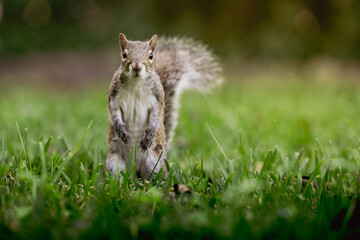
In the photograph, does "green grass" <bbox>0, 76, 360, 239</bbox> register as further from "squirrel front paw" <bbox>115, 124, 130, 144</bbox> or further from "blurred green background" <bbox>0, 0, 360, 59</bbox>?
"blurred green background" <bbox>0, 0, 360, 59</bbox>

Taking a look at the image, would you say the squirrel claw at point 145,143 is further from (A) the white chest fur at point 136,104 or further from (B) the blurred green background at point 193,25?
(B) the blurred green background at point 193,25

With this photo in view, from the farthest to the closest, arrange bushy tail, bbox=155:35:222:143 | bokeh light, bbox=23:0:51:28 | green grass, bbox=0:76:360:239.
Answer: bokeh light, bbox=23:0:51:28
bushy tail, bbox=155:35:222:143
green grass, bbox=0:76:360:239

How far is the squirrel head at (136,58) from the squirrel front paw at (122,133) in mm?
270

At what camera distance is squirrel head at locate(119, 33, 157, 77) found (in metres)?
1.97

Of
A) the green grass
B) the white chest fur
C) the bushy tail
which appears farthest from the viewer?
the bushy tail

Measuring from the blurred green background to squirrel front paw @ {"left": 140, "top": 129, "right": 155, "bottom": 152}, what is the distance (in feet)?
27.2

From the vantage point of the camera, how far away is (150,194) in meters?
1.76

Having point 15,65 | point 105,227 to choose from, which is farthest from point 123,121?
point 15,65

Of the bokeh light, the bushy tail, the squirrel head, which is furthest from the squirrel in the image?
the bokeh light

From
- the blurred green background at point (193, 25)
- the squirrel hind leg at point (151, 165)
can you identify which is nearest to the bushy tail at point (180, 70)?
the squirrel hind leg at point (151, 165)

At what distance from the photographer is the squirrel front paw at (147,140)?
7.05ft

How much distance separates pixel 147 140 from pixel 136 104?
0.62 feet

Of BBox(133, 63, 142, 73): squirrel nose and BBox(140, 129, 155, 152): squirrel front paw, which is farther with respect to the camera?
BBox(140, 129, 155, 152): squirrel front paw

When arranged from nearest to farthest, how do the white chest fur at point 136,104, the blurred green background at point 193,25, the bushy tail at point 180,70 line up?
the white chest fur at point 136,104 → the bushy tail at point 180,70 → the blurred green background at point 193,25
